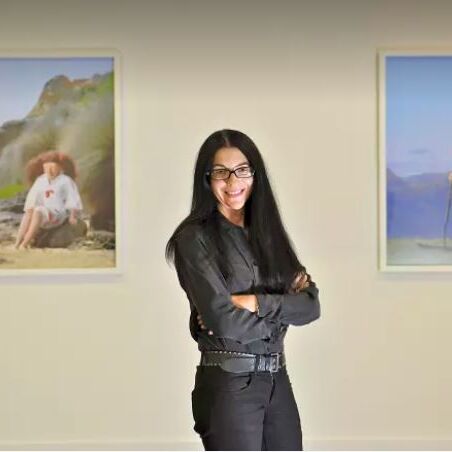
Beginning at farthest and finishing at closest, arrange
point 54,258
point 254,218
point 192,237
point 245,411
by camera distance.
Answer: point 54,258, point 254,218, point 192,237, point 245,411

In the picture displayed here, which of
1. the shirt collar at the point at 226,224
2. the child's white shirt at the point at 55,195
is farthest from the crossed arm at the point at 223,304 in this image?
the child's white shirt at the point at 55,195

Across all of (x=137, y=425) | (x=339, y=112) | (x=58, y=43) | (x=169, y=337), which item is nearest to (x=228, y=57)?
(x=339, y=112)

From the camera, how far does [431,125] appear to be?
11.9 ft

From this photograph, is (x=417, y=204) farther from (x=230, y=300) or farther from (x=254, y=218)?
(x=230, y=300)

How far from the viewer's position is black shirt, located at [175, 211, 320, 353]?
78.2 inches

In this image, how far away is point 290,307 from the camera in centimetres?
210

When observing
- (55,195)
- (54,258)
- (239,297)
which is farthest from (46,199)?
(239,297)

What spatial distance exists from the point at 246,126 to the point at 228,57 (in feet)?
1.20

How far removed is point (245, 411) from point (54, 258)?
76.2 inches

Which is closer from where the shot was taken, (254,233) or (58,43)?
(254,233)

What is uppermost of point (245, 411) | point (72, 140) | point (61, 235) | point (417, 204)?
point (72, 140)

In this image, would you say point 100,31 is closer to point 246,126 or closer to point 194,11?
point 194,11

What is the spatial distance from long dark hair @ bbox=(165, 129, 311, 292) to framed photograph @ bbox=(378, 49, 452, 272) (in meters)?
1.55

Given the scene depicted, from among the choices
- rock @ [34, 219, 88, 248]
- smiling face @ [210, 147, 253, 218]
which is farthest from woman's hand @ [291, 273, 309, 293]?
rock @ [34, 219, 88, 248]
